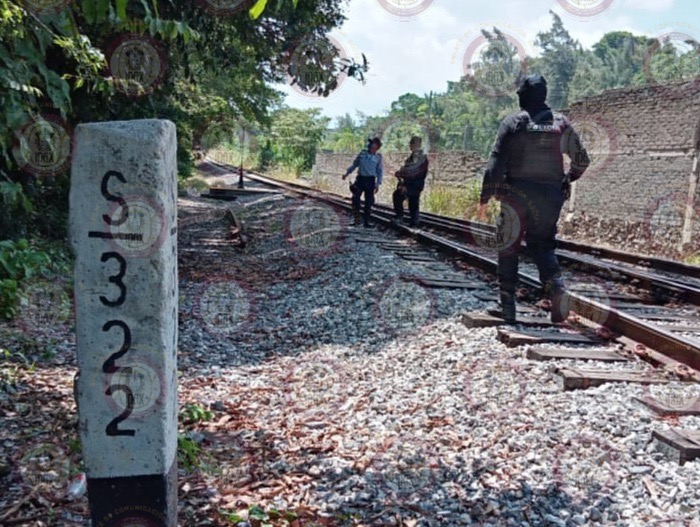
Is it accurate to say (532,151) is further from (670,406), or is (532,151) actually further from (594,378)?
(670,406)

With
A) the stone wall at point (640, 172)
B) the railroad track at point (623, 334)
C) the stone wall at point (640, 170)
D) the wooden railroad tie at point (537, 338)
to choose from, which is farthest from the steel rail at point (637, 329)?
the stone wall at point (640, 170)

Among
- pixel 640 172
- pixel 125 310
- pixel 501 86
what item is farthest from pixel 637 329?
pixel 501 86

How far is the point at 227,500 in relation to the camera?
104 inches

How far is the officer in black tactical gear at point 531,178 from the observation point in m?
4.57

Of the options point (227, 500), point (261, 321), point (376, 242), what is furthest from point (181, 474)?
point (376, 242)

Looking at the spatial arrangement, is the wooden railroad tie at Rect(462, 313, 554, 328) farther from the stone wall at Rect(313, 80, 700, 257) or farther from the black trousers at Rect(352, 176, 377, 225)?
the stone wall at Rect(313, 80, 700, 257)

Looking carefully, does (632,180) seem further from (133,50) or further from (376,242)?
(133,50)

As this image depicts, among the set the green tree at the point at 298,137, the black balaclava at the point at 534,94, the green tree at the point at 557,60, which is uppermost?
the green tree at the point at 557,60

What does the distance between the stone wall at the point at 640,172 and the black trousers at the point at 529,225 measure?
7546 mm

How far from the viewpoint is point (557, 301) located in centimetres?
477

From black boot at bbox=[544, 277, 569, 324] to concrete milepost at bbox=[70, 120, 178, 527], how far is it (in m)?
3.61

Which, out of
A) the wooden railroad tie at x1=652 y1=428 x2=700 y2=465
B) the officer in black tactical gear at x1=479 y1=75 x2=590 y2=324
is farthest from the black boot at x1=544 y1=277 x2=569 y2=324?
the wooden railroad tie at x1=652 y1=428 x2=700 y2=465

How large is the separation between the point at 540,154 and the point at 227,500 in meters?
3.33

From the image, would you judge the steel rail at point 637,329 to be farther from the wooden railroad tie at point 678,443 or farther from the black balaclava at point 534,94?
the black balaclava at point 534,94
